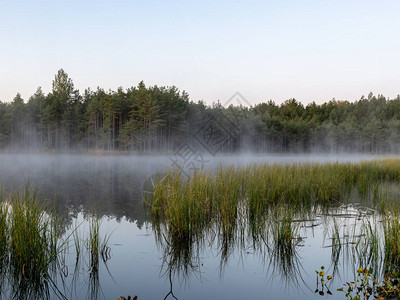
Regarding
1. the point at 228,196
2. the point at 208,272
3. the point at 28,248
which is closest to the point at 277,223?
the point at 208,272

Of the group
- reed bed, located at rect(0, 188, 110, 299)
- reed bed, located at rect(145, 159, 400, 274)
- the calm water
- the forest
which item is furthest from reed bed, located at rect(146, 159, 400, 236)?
the forest

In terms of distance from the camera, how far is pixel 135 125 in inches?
1992

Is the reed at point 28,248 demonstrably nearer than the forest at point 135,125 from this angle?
Yes

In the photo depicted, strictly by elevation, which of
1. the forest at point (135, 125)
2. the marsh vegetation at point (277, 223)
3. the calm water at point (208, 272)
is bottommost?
the calm water at point (208, 272)

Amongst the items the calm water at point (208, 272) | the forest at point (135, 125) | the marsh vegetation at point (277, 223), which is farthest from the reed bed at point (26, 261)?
the forest at point (135, 125)

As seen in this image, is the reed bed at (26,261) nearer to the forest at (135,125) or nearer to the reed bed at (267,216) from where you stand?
the reed bed at (267,216)

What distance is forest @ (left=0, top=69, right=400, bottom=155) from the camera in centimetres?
5194

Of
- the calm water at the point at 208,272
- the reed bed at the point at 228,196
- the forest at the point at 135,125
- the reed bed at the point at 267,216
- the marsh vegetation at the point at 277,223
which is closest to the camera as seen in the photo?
the calm water at the point at 208,272

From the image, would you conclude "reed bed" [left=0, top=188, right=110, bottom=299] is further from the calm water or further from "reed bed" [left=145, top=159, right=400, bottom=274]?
"reed bed" [left=145, top=159, right=400, bottom=274]

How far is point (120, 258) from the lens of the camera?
4.95 metres

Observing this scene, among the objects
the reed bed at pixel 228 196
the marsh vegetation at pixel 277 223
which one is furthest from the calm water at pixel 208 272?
the reed bed at pixel 228 196

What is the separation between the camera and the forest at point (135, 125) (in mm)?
51938

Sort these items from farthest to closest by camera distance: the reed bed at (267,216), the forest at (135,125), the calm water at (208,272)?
the forest at (135,125) < the reed bed at (267,216) < the calm water at (208,272)

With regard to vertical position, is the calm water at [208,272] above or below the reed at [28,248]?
below
